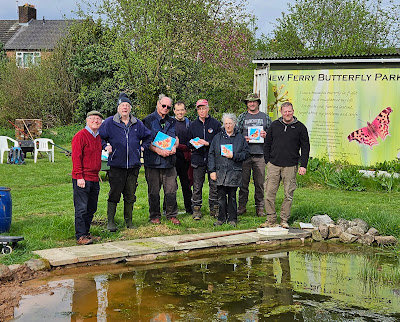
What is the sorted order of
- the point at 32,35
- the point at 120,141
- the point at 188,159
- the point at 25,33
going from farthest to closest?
the point at 25,33 → the point at 32,35 → the point at 188,159 → the point at 120,141

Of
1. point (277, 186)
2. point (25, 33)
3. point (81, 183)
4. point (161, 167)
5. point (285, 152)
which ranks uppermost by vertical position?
point (25, 33)

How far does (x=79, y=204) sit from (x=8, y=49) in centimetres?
4064

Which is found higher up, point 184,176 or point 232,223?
point 184,176

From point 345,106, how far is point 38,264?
9.72 metres

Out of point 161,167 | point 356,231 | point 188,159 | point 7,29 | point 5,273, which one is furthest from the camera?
point 7,29

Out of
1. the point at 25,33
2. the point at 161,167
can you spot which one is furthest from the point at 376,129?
the point at 25,33

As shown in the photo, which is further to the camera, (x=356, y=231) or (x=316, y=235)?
(x=316, y=235)

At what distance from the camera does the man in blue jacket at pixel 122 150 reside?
8.66 m

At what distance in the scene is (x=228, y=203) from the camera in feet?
31.6

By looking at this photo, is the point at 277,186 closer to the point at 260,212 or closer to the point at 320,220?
the point at 320,220

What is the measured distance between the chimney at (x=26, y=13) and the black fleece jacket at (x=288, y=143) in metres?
43.6

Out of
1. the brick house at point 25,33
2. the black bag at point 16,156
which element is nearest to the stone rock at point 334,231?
the black bag at point 16,156

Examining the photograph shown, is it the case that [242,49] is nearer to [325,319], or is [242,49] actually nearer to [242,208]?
[242,208]

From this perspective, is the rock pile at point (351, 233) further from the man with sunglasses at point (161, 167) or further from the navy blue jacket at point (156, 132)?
the navy blue jacket at point (156, 132)
